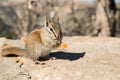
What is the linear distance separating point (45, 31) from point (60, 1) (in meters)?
13.7

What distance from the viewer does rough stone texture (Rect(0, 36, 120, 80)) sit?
910 centimetres

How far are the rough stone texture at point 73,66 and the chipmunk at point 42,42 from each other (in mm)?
212

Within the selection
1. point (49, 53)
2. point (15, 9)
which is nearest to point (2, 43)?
point (49, 53)

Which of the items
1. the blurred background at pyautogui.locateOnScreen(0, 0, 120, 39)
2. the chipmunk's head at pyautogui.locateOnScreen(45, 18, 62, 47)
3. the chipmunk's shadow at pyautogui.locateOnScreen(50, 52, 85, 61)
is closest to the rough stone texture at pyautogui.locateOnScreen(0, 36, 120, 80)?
the chipmunk's shadow at pyautogui.locateOnScreen(50, 52, 85, 61)

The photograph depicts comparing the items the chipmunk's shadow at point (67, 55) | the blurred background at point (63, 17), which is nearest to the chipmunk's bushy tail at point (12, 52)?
the chipmunk's shadow at point (67, 55)

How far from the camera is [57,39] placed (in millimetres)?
9711

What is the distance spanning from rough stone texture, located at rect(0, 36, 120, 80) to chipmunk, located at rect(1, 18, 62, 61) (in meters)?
0.21

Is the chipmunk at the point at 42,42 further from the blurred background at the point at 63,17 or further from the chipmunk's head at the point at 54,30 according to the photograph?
the blurred background at the point at 63,17

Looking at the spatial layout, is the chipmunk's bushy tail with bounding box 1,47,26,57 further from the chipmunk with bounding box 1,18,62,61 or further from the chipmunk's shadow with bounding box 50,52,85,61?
the chipmunk's shadow with bounding box 50,52,85,61

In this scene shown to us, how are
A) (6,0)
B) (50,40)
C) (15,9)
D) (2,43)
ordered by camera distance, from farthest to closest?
(6,0), (15,9), (2,43), (50,40)

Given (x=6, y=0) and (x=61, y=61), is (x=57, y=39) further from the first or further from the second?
(x=6, y=0)

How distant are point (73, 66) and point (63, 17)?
45.1 ft

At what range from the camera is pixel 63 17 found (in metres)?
23.2

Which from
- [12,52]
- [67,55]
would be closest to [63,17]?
[67,55]
